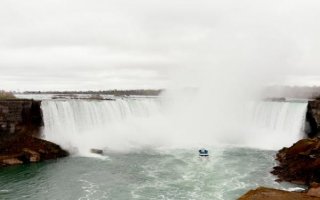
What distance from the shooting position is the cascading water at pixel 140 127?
40.4m

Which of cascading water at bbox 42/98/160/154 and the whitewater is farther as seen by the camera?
cascading water at bbox 42/98/160/154

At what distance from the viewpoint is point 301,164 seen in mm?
28016

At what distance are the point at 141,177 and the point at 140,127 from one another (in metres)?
21.4

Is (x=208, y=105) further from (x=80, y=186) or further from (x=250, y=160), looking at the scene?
(x=80, y=186)

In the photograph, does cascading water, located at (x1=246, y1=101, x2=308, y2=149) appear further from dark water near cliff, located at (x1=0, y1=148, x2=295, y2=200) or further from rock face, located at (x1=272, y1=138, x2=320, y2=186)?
rock face, located at (x1=272, y1=138, x2=320, y2=186)

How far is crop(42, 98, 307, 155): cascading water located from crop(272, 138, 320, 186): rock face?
1060 cm

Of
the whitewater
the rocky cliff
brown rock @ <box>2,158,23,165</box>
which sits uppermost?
the rocky cliff

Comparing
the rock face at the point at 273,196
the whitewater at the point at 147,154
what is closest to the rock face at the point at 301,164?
the whitewater at the point at 147,154

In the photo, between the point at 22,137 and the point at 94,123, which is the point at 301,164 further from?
the point at 22,137

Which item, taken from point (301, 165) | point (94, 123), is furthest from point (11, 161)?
point (301, 165)

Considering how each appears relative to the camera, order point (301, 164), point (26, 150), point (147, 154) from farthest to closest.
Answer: point (147, 154) < point (26, 150) < point (301, 164)

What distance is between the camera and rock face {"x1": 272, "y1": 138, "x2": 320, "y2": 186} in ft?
85.8

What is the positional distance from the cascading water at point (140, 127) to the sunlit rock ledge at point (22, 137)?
1.76 m

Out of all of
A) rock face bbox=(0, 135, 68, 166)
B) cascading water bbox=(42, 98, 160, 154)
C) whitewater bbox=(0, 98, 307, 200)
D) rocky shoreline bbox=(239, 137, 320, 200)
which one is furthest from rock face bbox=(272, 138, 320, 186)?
rock face bbox=(0, 135, 68, 166)
